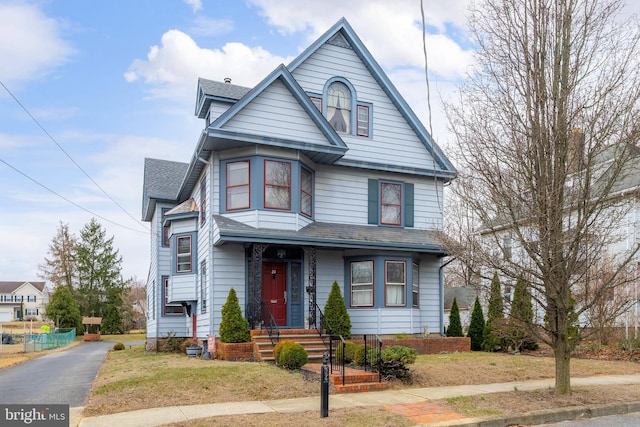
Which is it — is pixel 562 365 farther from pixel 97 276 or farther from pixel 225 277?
pixel 97 276

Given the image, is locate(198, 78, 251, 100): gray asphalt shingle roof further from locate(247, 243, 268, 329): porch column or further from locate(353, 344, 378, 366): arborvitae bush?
locate(353, 344, 378, 366): arborvitae bush

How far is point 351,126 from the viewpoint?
795 inches

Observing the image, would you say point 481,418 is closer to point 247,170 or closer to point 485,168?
point 485,168

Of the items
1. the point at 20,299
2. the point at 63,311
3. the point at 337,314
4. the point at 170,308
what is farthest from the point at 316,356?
the point at 20,299

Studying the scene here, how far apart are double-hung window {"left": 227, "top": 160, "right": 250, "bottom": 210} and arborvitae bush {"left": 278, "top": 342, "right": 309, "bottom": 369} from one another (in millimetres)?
5505

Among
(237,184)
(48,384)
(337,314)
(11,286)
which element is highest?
(237,184)

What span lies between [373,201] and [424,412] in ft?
37.9

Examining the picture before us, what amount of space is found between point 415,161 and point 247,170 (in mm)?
6835

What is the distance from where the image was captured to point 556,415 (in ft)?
31.7

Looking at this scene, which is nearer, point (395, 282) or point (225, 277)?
point (225, 277)

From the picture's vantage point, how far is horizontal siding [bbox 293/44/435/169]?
19844mm

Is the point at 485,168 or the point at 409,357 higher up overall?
the point at 485,168

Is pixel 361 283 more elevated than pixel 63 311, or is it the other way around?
pixel 361 283

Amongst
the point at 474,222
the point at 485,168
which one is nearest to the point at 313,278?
the point at 474,222
